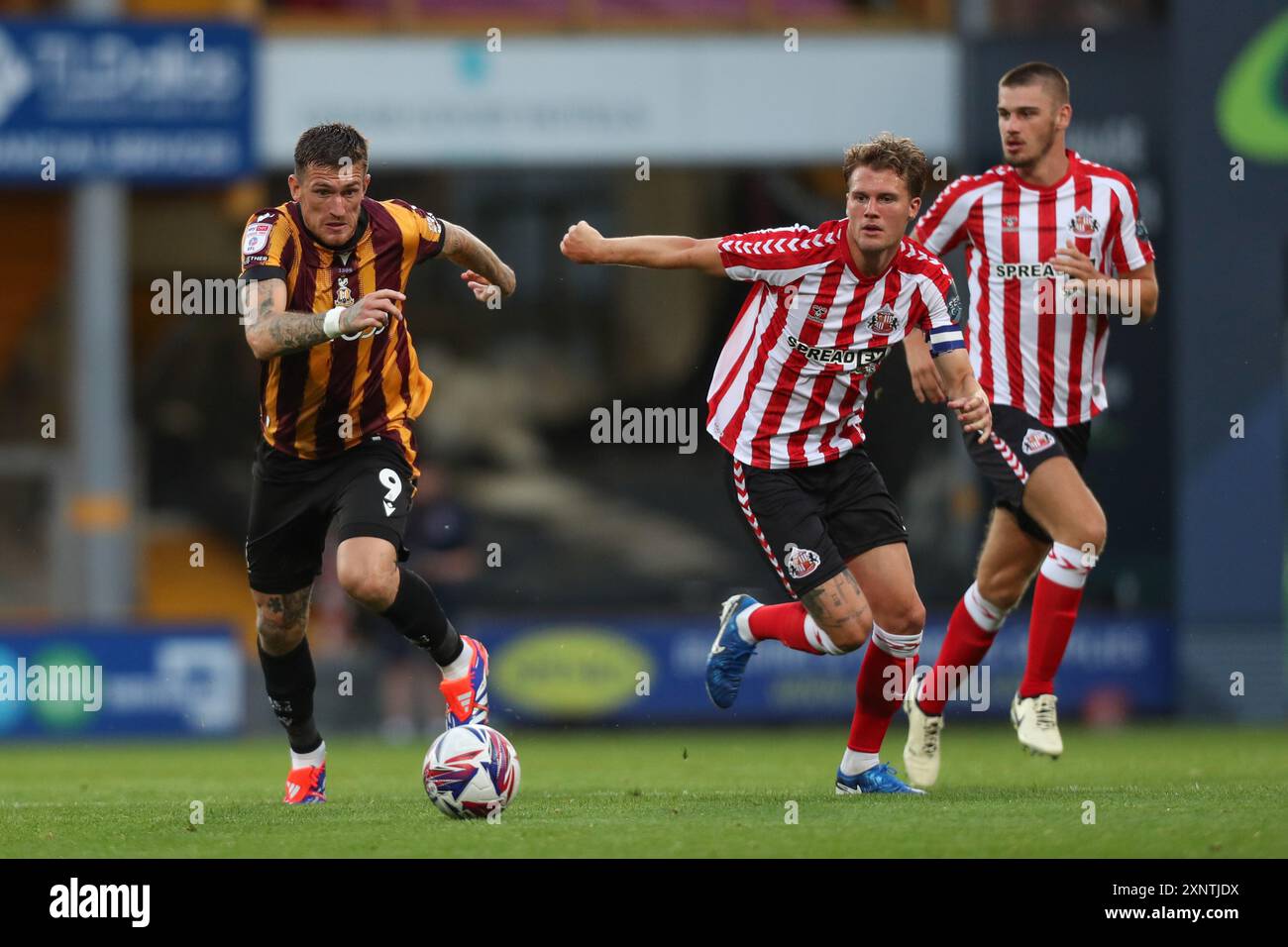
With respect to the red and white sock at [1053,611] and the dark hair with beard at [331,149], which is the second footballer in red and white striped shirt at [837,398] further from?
the dark hair with beard at [331,149]

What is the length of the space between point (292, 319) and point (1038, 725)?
10.00 feet

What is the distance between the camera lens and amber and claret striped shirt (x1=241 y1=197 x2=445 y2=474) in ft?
22.4

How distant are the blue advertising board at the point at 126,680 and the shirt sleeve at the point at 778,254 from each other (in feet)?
26.3

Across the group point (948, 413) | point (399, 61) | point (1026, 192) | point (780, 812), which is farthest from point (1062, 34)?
point (780, 812)

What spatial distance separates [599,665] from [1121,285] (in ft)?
23.6

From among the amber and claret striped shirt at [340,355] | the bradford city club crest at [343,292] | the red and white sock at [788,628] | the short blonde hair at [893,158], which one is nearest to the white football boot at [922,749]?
→ the red and white sock at [788,628]

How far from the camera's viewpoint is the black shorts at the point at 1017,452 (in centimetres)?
758

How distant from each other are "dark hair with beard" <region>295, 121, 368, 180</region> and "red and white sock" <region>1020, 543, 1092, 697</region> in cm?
294

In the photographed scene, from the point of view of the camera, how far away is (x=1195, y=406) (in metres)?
14.3

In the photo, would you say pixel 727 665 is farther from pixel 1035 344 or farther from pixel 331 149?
pixel 331 149

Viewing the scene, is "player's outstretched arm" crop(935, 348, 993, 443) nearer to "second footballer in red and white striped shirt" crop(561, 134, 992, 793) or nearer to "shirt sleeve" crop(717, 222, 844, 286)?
"second footballer in red and white striped shirt" crop(561, 134, 992, 793)

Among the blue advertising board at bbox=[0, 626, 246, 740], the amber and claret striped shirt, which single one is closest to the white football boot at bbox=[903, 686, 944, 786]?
the amber and claret striped shirt

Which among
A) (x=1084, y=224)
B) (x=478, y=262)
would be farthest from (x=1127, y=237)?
(x=478, y=262)
